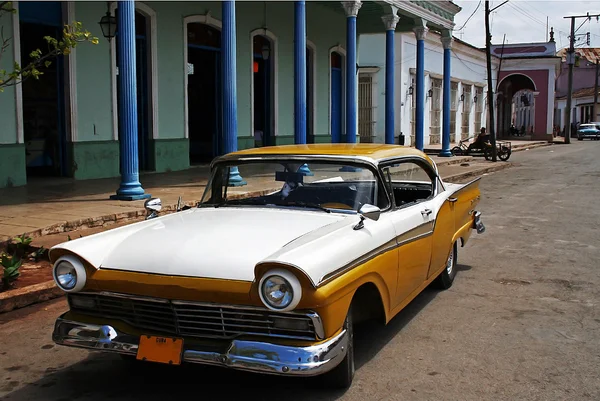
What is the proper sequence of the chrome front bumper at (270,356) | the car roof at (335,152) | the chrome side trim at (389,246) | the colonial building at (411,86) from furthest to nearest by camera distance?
the colonial building at (411,86), the car roof at (335,152), the chrome side trim at (389,246), the chrome front bumper at (270,356)

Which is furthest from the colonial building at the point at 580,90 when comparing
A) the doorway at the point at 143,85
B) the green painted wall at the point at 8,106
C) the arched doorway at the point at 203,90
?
the green painted wall at the point at 8,106

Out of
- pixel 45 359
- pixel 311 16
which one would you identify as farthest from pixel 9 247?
pixel 311 16

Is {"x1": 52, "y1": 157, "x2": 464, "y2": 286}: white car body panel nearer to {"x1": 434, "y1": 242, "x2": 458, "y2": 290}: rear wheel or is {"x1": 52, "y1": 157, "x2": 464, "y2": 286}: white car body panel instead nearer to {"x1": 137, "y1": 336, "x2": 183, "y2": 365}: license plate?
{"x1": 137, "y1": 336, "x2": 183, "y2": 365}: license plate

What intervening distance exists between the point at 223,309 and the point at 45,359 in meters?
1.81

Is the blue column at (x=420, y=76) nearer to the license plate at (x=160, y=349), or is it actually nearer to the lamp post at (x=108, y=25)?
the lamp post at (x=108, y=25)

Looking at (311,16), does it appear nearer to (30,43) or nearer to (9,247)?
(30,43)

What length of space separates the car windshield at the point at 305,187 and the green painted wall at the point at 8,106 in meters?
8.13

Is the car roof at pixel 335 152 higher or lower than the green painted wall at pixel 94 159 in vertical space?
higher

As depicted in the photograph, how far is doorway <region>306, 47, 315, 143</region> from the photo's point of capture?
21.5m

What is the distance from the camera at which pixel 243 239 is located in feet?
12.8

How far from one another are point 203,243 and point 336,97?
20251 mm

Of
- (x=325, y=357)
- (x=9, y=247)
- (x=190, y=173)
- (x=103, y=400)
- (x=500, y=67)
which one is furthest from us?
(x=500, y=67)

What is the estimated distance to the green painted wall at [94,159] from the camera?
43.4 ft

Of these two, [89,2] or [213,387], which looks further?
[89,2]
